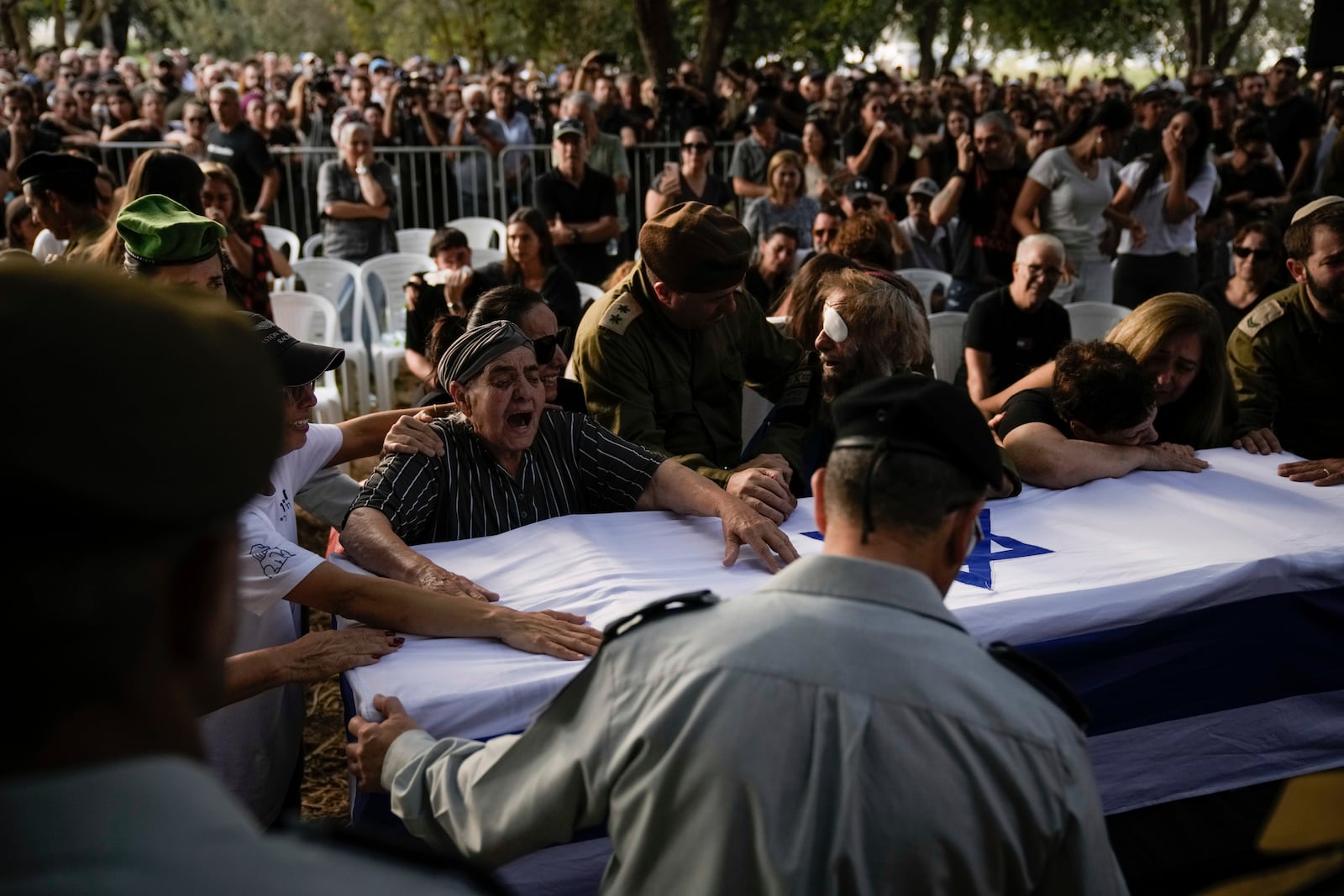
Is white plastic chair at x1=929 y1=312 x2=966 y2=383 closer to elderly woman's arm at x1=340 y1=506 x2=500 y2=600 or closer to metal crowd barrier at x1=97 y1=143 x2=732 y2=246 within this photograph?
elderly woman's arm at x1=340 y1=506 x2=500 y2=600

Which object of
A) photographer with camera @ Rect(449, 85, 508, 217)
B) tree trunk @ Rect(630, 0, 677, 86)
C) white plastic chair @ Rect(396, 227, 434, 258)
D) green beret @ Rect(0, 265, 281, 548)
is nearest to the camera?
green beret @ Rect(0, 265, 281, 548)

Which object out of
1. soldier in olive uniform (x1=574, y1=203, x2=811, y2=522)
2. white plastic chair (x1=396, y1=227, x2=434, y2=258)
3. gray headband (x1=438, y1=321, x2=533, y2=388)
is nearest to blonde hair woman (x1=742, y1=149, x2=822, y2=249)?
white plastic chair (x1=396, y1=227, x2=434, y2=258)

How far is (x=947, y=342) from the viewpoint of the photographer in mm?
5883

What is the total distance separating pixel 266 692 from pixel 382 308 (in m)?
5.41

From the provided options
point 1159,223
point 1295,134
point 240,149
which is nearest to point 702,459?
point 1159,223

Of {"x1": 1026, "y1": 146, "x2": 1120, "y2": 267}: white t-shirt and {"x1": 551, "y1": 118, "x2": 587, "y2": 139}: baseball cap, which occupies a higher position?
{"x1": 551, "y1": 118, "x2": 587, "y2": 139}: baseball cap

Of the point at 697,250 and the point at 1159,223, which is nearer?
the point at 697,250

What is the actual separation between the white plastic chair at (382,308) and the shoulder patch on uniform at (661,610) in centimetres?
525

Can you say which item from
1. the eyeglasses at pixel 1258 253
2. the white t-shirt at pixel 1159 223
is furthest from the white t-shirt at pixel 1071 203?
the eyeglasses at pixel 1258 253

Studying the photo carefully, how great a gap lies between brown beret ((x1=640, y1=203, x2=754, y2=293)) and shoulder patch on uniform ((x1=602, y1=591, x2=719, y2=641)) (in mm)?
2154

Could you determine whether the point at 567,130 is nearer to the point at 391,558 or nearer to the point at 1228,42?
the point at 391,558

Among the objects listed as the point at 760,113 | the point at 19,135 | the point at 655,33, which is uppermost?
the point at 655,33

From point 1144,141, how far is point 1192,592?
9.52 m

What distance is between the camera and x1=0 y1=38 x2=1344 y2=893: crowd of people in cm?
81
